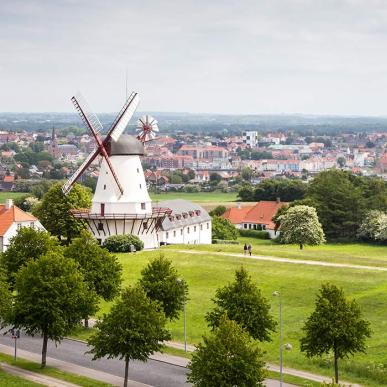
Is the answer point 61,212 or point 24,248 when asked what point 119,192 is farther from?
point 24,248

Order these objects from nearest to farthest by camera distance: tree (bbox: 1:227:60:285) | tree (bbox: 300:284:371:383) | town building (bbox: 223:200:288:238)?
tree (bbox: 300:284:371:383) < tree (bbox: 1:227:60:285) < town building (bbox: 223:200:288:238)

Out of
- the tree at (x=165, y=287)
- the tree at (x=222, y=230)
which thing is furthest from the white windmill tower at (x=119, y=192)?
the tree at (x=165, y=287)

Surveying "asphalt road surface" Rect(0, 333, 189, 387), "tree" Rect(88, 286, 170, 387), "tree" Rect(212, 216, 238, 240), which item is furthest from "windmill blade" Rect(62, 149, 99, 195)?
"tree" Rect(88, 286, 170, 387)

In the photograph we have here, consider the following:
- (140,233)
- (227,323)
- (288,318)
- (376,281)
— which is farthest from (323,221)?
(227,323)

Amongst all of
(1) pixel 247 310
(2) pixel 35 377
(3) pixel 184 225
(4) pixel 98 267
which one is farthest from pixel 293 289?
(3) pixel 184 225

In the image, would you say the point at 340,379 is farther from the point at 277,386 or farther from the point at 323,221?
the point at 323,221

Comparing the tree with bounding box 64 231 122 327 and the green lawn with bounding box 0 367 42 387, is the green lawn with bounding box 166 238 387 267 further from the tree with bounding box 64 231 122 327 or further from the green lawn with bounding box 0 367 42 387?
the green lawn with bounding box 0 367 42 387
